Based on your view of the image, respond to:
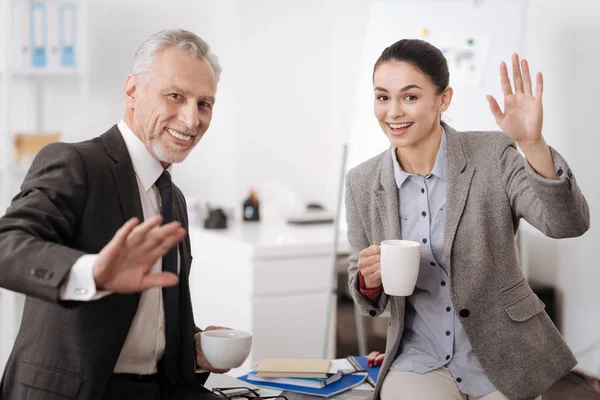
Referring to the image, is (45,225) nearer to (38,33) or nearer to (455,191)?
(455,191)

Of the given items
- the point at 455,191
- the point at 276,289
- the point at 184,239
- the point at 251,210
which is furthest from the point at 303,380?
the point at 251,210

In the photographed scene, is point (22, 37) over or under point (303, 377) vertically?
over

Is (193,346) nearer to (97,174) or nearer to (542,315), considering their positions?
(97,174)

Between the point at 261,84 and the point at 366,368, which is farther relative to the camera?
the point at 261,84

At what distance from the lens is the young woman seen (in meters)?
1.80

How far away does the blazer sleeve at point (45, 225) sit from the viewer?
1255mm

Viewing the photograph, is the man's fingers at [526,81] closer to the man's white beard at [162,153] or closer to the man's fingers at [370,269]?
the man's fingers at [370,269]

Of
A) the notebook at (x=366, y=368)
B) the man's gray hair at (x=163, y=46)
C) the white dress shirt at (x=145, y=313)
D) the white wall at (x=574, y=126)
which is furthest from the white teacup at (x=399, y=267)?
the white wall at (x=574, y=126)

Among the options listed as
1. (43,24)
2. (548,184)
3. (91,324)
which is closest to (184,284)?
(91,324)

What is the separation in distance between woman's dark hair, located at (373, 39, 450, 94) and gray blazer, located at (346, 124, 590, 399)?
20 centimetres

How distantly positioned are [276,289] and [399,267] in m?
1.55

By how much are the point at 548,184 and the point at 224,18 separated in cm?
298

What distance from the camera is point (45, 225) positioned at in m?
1.38

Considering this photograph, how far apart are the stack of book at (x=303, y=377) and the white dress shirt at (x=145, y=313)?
40 centimetres
